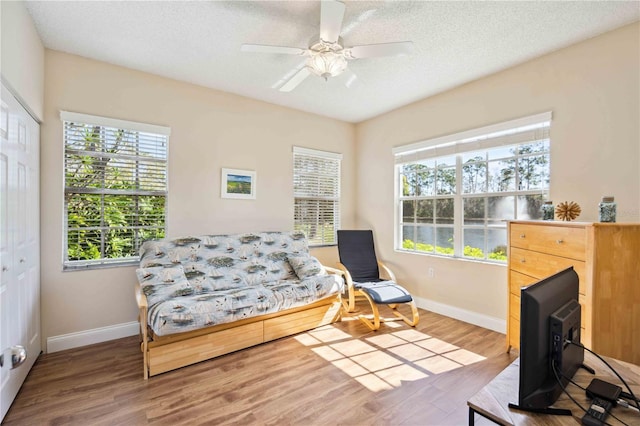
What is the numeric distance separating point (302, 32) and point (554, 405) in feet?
8.81

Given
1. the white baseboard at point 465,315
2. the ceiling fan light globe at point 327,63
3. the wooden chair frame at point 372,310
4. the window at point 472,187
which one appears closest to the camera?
the ceiling fan light globe at point 327,63

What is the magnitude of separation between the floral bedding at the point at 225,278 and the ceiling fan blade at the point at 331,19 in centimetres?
221

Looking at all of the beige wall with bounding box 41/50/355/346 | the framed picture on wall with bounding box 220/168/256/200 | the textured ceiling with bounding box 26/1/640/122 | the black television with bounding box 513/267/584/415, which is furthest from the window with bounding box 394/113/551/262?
the black television with bounding box 513/267/584/415

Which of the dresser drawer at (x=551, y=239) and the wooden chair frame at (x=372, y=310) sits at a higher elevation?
the dresser drawer at (x=551, y=239)

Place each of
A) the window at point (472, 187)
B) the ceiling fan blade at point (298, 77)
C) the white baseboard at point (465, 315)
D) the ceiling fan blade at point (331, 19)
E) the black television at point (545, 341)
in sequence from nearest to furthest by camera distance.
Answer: the black television at point (545, 341) < the ceiling fan blade at point (331, 19) < the ceiling fan blade at point (298, 77) < the window at point (472, 187) < the white baseboard at point (465, 315)

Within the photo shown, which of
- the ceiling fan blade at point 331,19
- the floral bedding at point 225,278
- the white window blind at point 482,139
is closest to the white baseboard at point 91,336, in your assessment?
the floral bedding at point 225,278

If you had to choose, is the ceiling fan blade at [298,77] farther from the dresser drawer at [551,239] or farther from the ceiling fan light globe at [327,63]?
the dresser drawer at [551,239]

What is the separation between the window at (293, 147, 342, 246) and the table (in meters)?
3.42

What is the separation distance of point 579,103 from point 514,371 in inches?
103

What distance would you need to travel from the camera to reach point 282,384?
223 cm

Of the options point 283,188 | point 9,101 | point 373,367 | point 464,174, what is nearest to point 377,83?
point 464,174

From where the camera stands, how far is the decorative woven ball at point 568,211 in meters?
2.43

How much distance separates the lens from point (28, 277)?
2328 mm

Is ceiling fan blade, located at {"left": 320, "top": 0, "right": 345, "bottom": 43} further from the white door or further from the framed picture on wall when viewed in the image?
the framed picture on wall
